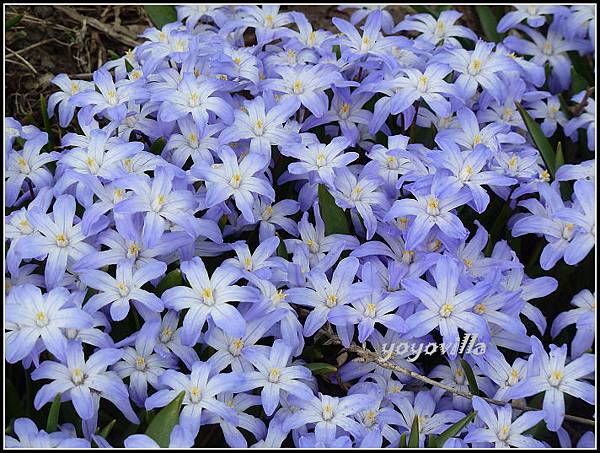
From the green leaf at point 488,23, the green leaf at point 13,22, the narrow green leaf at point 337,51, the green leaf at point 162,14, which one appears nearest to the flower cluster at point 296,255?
the narrow green leaf at point 337,51

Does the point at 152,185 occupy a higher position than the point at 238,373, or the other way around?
Answer: the point at 152,185

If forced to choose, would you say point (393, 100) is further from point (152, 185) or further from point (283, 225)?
point (152, 185)

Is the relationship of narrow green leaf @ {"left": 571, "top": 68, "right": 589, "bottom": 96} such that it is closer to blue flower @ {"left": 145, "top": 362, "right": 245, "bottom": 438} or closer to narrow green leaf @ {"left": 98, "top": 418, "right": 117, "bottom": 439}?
blue flower @ {"left": 145, "top": 362, "right": 245, "bottom": 438}

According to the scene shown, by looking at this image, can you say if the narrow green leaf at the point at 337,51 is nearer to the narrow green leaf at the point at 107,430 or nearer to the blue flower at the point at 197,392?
the blue flower at the point at 197,392

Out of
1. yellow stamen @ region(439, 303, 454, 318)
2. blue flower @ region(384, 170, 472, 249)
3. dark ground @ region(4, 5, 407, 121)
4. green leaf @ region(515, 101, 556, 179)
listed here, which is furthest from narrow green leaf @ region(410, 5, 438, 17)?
yellow stamen @ region(439, 303, 454, 318)

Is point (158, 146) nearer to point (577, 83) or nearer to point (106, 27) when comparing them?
point (106, 27)

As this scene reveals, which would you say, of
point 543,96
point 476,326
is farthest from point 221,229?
point 543,96
